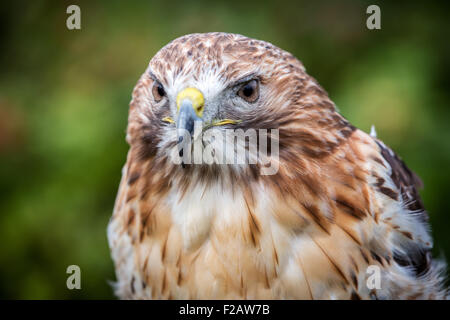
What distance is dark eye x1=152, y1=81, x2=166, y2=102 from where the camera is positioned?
1.43 meters

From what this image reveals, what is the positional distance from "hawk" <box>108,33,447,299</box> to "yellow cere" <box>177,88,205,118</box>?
0.04 metres

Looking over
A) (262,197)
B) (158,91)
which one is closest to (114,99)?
(158,91)

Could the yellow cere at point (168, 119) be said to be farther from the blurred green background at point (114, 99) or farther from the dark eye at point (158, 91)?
the blurred green background at point (114, 99)

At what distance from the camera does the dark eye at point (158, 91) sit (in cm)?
143

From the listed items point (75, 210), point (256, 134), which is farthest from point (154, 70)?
point (75, 210)

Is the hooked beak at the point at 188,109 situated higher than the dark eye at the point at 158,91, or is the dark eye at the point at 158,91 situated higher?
the dark eye at the point at 158,91

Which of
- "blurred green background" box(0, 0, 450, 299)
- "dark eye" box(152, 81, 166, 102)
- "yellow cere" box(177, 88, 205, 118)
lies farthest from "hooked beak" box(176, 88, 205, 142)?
"blurred green background" box(0, 0, 450, 299)

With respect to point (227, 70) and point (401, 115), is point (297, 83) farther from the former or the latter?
point (401, 115)

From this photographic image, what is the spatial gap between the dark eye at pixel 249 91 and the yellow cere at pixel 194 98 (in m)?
0.12

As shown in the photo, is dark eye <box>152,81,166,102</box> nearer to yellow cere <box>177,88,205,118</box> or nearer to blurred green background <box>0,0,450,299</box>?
yellow cere <box>177,88,205,118</box>

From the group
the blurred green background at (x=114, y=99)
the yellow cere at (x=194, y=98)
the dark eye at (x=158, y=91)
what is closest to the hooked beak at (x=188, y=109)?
the yellow cere at (x=194, y=98)

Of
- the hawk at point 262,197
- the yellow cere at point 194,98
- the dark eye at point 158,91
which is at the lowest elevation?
the hawk at point 262,197

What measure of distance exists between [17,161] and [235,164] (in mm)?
1682

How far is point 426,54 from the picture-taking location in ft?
8.69
